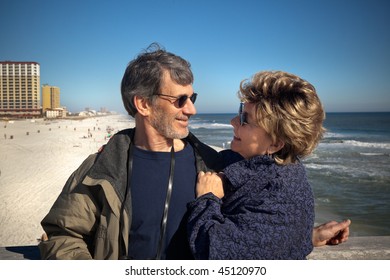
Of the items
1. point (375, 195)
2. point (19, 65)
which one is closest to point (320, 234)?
point (19, 65)

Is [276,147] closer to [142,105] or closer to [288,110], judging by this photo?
[288,110]

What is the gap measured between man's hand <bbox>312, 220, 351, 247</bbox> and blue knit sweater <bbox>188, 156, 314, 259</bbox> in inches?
12.6

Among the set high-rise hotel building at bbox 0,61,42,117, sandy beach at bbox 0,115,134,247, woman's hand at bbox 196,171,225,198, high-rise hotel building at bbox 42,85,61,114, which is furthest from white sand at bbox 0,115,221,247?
woman's hand at bbox 196,171,225,198

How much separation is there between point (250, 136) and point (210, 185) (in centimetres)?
36

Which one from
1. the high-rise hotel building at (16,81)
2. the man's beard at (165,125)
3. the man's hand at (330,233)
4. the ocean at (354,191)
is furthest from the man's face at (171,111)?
the ocean at (354,191)

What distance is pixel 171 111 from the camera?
206 cm

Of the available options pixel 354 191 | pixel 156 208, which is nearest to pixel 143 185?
pixel 156 208

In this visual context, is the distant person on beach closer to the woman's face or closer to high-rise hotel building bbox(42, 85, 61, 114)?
the woman's face

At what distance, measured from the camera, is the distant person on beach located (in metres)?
1.76

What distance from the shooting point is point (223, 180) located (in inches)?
69.0

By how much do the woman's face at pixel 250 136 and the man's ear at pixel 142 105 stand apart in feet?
2.15

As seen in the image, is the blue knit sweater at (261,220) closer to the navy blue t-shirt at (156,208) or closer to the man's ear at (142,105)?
the navy blue t-shirt at (156,208)
